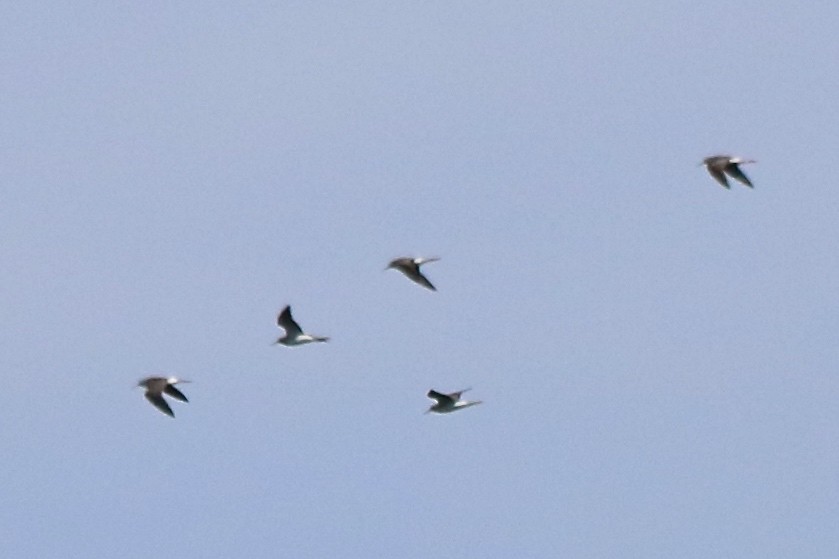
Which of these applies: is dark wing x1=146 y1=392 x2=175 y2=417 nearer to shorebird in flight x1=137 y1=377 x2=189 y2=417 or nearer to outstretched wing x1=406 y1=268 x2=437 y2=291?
shorebird in flight x1=137 y1=377 x2=189 y2=417

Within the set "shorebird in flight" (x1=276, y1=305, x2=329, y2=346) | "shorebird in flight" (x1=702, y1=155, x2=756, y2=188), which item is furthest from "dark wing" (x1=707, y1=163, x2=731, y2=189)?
"shorebird in flight" (x1=276, y1=305, x2=329, y2=346)

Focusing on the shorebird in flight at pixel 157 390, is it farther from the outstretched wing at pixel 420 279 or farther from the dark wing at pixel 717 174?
the dark wing at pixel 717 174

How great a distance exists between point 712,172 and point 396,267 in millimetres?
9414

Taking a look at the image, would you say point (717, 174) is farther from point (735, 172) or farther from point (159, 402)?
point (159, 402)

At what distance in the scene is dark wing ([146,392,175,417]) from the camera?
221 feet

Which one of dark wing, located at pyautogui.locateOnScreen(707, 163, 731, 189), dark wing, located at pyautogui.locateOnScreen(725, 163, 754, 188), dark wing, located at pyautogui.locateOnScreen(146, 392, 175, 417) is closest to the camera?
dark wing, located at pyautogui.locateOnScreen(146, 392, 175, 417)

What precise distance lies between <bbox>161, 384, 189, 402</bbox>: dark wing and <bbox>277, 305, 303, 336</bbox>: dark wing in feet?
13.6

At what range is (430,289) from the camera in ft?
224

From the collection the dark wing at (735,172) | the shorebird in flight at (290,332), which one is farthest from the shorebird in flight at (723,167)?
the shorebird in flight at (290,332)

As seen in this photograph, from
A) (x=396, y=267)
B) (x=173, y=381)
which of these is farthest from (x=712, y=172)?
(x=173, y=381)

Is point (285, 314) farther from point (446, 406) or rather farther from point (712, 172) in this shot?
point (712, 172)

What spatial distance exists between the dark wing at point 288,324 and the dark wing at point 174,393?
13.6ft

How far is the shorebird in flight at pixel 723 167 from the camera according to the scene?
6819 centimetres

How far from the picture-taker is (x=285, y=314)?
229 feet
